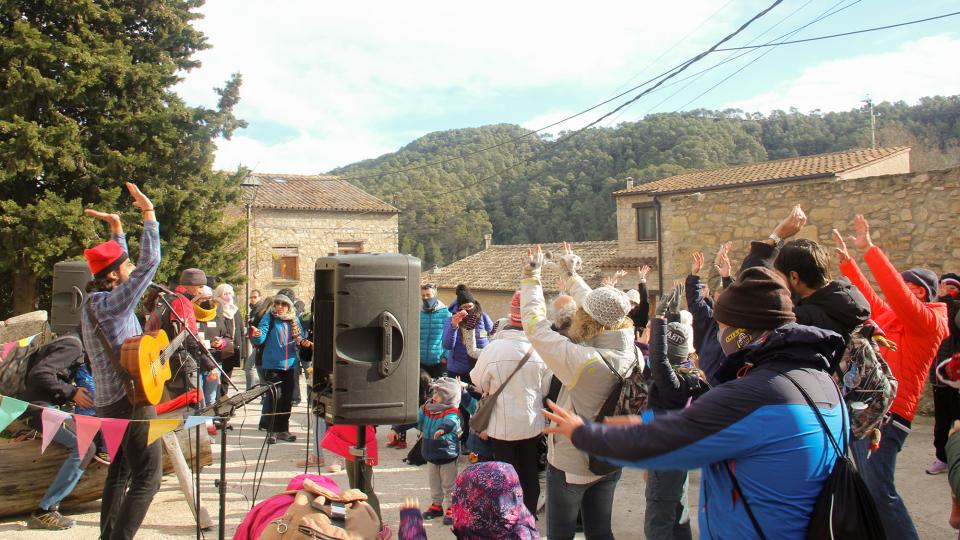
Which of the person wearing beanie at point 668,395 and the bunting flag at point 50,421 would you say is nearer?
the person wearing beanie at point 668,395

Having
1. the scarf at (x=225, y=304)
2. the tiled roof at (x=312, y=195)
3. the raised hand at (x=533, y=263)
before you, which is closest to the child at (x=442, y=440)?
the raised hand at (x=533, y=263)

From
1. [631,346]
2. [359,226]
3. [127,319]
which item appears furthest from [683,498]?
[359,226]

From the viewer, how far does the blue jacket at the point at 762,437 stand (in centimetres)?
178

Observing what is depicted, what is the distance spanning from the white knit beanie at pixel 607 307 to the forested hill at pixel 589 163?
92.5ft

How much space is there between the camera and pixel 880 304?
407 cm

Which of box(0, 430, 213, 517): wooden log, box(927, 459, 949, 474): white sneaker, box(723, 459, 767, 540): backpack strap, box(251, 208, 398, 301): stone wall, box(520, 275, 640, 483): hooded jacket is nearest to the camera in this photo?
box(723, 459, 767, 540): backpack strap

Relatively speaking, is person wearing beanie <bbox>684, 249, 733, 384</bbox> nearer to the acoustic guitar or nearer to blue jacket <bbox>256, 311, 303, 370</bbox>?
the acoustic guitar

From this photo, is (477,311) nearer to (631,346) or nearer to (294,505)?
(631,346)

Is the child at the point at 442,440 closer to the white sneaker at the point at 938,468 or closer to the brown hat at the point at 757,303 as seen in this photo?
the brown hat at the point at 757,303

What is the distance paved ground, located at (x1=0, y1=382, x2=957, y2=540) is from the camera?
4.50m

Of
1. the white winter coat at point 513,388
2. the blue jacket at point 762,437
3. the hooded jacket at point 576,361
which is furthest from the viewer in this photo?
the white winter coat at point 513,388

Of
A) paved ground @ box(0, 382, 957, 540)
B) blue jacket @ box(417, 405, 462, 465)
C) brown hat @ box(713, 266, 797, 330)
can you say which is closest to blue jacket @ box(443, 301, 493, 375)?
paved ground @ box(0, 382, 957, 540)

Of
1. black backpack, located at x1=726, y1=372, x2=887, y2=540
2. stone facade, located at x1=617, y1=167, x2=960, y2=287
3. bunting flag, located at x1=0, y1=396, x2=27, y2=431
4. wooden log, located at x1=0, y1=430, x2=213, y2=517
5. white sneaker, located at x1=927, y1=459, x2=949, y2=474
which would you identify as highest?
stone facade, located at x1=617, y1=167, x2=960, y2=287

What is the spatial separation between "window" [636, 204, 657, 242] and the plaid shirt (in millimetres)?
21581
